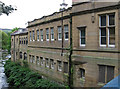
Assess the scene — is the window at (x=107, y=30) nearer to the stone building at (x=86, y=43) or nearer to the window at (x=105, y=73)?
the stone building at (x=86, y=43)

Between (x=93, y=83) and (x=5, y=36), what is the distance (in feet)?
250

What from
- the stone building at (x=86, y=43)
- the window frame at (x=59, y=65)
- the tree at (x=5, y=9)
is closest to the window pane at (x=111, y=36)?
the stone building at (x=86, y=43)

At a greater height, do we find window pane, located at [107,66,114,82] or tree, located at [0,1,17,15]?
tree, located at [0,1,17,15]

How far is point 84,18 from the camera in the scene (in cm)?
1212

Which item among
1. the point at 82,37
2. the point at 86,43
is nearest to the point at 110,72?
the point at 86,43

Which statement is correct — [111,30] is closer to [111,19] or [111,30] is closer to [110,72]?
[111,19]

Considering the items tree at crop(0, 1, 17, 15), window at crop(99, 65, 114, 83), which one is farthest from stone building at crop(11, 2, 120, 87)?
tree at crop(0, 1, 17, 15)

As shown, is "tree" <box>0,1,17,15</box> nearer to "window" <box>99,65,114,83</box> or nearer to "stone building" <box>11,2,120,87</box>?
"stone building" <box>11,2,120,87</box>

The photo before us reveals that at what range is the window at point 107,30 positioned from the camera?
34.2ft

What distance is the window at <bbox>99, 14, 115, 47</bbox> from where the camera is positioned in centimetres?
1041

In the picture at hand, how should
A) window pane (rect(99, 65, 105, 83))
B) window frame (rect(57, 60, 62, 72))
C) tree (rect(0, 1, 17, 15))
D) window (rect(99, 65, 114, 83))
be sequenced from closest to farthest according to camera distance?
tree (rect(0, 1, 17, 15)) → window (rect(99, 65, 114, 83)) → window pane (rect(99, 65, 105, 83)) → window frame (rect(57, 60, 62, 72))

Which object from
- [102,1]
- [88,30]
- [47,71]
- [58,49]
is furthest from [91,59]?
[47,71]

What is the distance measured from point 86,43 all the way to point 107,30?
2.11 meters

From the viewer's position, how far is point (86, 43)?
39.3 ft
